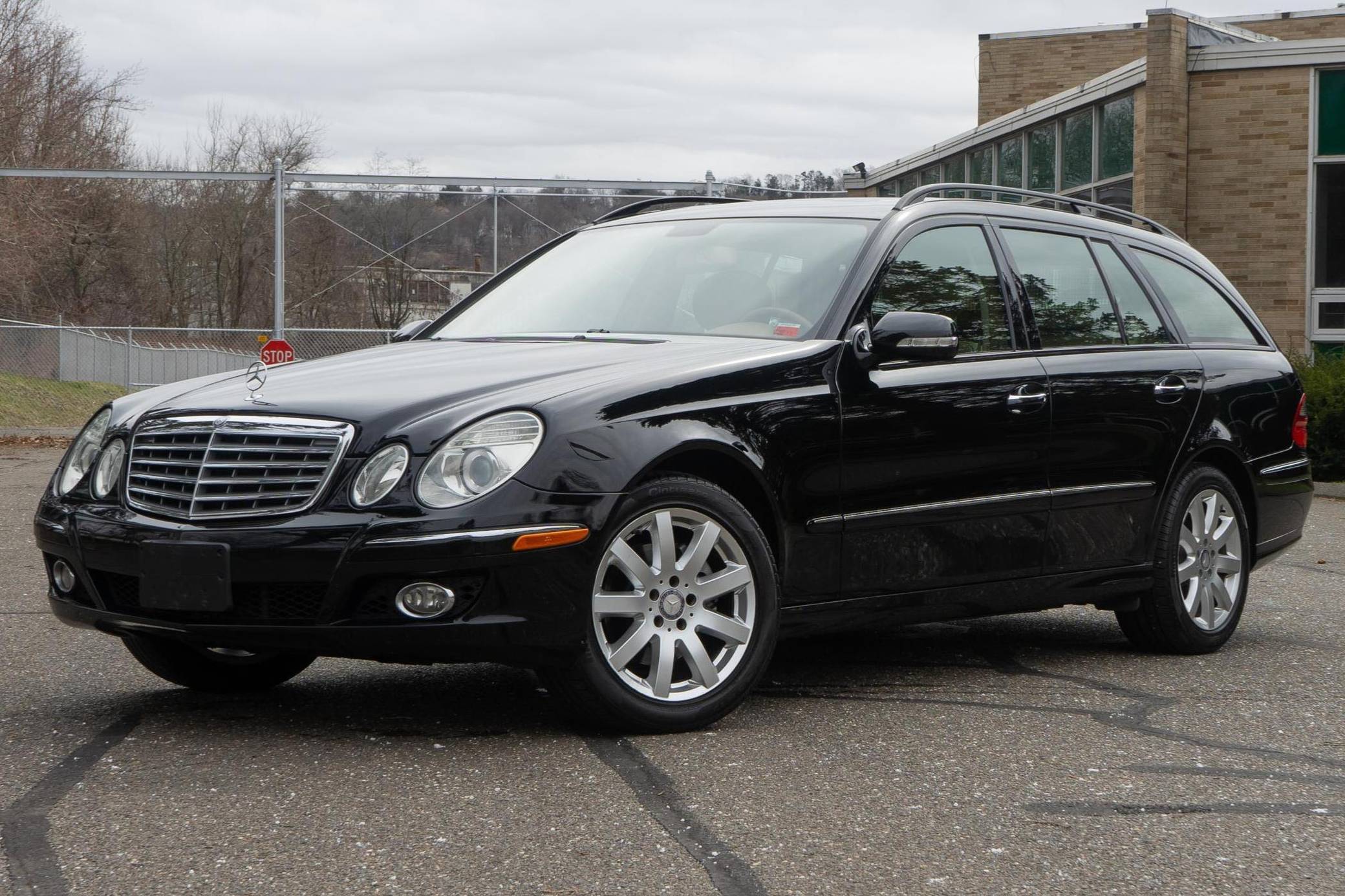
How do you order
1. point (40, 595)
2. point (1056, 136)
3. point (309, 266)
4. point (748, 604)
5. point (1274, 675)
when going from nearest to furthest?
point (748, 604)
point (1274, 675)
point (40, 595)
point (1056, 136)
point (309, 266)

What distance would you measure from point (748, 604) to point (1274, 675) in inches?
94.0

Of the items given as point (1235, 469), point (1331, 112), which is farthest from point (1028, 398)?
A: point (1331, 112)

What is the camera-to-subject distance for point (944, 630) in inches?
283

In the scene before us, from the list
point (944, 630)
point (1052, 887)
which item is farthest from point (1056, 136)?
point (1052, 887)

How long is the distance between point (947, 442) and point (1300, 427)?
251cm

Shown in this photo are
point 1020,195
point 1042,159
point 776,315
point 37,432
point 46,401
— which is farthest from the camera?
point 46,401

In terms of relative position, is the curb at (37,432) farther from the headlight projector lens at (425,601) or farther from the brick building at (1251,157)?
the headlight projector lens at (425,601)

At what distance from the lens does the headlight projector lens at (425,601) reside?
14.6 ft

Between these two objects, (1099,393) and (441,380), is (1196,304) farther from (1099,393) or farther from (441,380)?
(441,380)

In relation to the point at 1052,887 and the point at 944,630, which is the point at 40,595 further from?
the point at 1052,887

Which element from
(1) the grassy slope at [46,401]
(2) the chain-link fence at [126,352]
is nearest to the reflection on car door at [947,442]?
(1) the grassy slope at [46,401]

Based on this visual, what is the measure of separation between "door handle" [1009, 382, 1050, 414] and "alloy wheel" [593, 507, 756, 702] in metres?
1.43

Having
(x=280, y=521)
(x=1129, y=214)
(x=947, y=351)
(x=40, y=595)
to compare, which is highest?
(x=1129, y=214)

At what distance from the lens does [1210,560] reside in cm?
678
